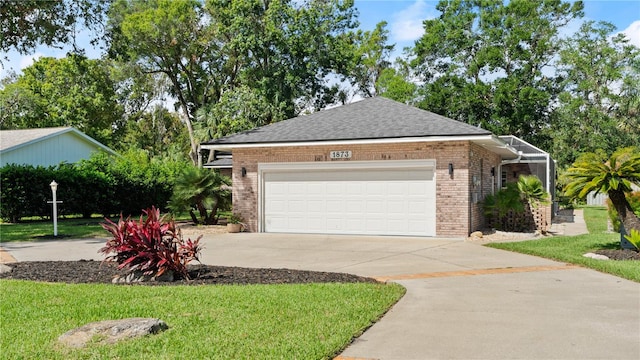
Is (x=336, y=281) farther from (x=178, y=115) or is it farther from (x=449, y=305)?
(x=178, y=115)

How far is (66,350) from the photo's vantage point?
459cm

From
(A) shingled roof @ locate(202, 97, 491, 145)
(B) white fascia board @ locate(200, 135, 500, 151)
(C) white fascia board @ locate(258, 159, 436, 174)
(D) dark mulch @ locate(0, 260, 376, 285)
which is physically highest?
(A) shingled roof @ locate(202, 97, 491, 145)

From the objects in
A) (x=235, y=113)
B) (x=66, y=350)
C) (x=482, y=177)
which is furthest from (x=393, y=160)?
(x=235, y=113)

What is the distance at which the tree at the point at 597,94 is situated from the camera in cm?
3791

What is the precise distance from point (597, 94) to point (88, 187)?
36.3 meters

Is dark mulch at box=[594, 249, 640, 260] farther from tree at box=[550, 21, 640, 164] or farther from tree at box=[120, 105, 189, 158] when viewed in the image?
tree at box=[120, 105, 189, 158]

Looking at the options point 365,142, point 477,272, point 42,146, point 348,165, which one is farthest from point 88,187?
point 477,272

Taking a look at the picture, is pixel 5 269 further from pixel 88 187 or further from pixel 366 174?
pixel 88 187

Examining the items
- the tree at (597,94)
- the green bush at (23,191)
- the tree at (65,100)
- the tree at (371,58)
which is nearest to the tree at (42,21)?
the green bush at (23,191)

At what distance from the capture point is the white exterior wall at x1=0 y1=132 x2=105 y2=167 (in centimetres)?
2677

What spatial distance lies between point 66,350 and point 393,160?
450 inches

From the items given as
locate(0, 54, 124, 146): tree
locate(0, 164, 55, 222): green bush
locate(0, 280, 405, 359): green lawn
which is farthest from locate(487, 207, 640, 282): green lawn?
locate(0, 54, 124, 146): tree

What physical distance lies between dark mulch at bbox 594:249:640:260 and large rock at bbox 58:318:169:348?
347 inches

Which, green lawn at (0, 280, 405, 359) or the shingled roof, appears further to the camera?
the shingled roof
